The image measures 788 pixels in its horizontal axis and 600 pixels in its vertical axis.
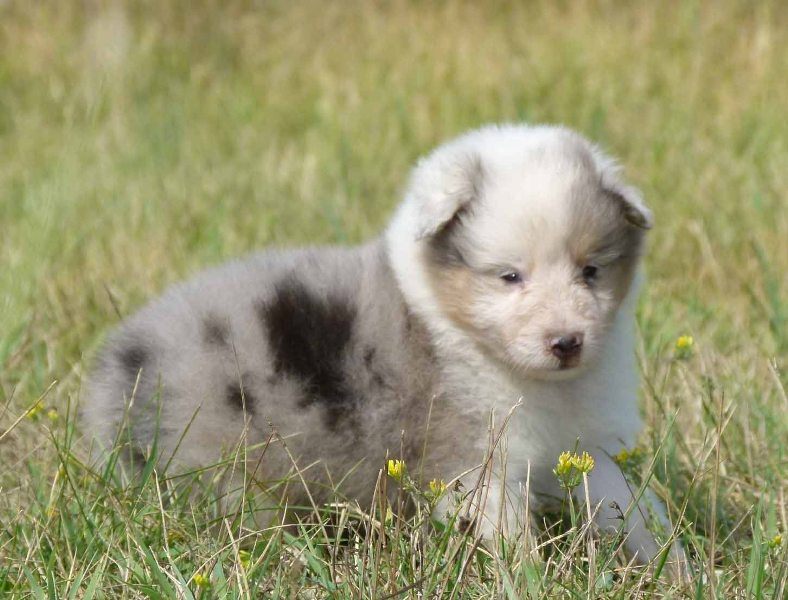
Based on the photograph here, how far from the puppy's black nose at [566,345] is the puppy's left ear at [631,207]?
1.51 feet

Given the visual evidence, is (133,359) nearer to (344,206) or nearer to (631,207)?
(631,207)

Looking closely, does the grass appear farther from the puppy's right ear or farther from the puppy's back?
the puppy's right ear

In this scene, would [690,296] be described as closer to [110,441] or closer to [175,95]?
[110,441]

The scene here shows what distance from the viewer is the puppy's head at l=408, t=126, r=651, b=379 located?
354cm

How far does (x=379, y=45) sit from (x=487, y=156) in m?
5.31

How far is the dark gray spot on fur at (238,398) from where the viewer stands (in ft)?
11.7

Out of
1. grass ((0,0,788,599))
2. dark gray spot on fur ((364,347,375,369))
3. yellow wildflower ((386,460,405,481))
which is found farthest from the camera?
dark gray spot on fur ((364,347,375,369))

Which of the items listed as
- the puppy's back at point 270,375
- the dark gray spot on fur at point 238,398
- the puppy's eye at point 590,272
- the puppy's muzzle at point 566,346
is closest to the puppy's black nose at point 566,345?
the puppy's muzzle at point 566,346

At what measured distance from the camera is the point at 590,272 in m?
3.66

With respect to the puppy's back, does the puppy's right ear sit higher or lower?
higher

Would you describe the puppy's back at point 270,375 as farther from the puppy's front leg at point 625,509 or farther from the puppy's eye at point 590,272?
the puppy's front leg at point 625,509

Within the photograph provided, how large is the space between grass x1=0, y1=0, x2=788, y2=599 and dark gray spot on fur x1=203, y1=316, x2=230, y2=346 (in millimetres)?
403

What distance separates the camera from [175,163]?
742 cm

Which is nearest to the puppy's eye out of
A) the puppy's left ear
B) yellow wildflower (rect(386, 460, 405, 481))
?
the puppy's left ear
